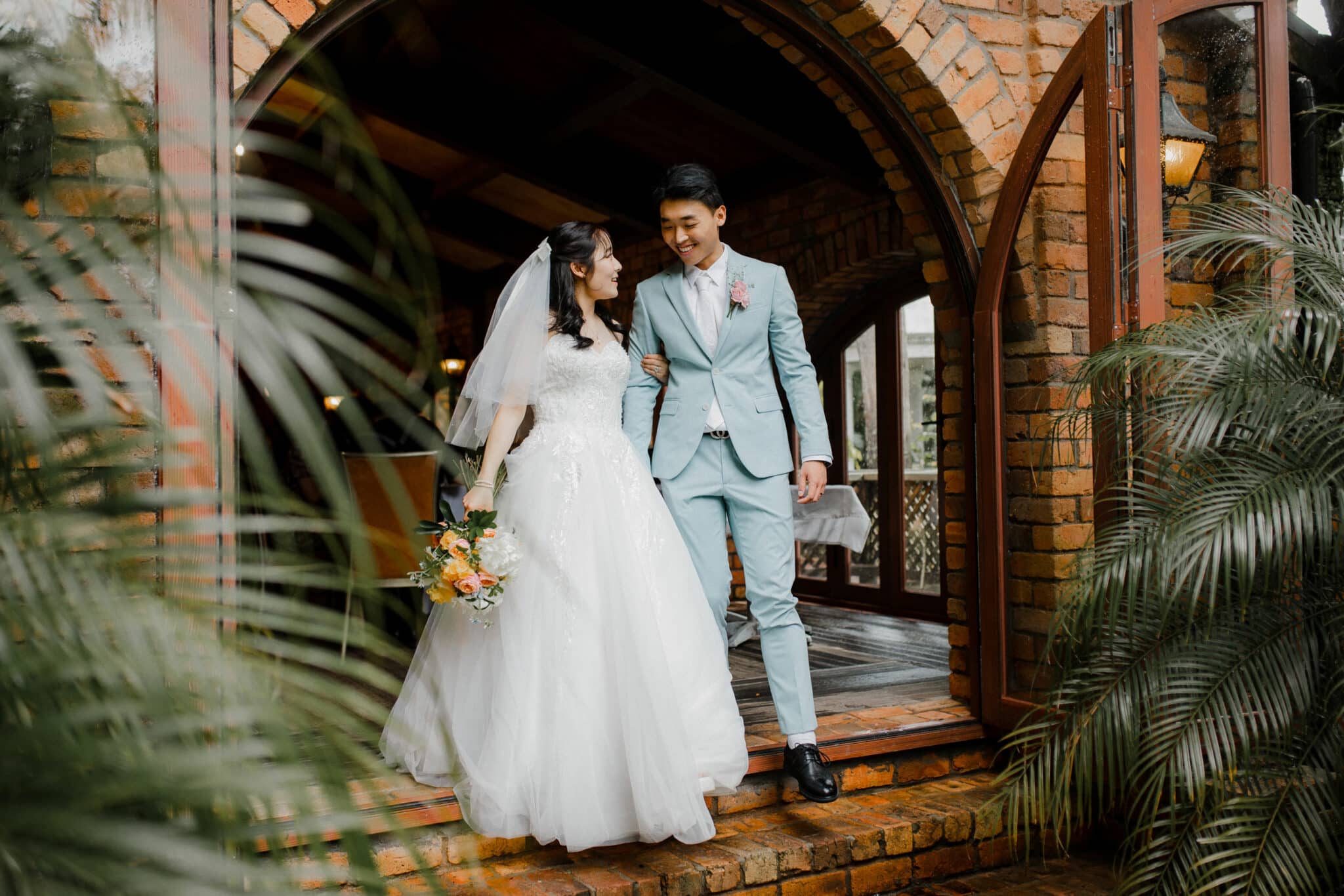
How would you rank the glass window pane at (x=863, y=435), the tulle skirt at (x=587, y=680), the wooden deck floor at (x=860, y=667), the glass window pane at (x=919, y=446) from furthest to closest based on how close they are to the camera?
the glass window pane at (x=863, y=435) → the glass window pane at (x=919, y=446) → the wooden deck floor at (x=860, y=667) → the tulle skirt at (x=587, y=680)

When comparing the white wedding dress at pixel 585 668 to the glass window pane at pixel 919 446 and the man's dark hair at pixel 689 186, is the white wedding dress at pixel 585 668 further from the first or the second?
the glass window pane at pixel 919 446

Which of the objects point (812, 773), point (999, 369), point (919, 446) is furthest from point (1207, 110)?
point (919, 446)

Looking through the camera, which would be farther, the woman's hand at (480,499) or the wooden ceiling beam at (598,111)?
the wooden ceiling beam at (598,111)

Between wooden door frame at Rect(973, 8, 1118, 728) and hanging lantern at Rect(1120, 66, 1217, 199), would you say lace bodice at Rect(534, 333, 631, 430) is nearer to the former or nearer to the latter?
wooden door frame at Rect(973, 8, 1118, 728)

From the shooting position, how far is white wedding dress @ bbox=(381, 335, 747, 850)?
2584mm

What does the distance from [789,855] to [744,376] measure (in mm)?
1375

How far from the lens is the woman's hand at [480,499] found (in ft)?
9.48

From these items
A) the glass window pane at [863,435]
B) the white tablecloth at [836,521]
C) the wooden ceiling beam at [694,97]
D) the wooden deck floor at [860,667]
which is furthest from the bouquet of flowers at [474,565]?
the glass window pane at [863,435]


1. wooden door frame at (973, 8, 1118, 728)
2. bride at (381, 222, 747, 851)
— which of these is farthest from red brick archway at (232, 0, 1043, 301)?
bride at (381, 222, 747, 851)

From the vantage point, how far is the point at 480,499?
9.69 ft

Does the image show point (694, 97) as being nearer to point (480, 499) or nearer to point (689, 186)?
point (689, 186)

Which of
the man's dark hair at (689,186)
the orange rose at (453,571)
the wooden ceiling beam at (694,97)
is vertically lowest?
the orange rose at (453,571)

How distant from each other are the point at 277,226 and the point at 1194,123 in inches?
311

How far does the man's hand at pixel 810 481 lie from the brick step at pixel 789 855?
94cm
